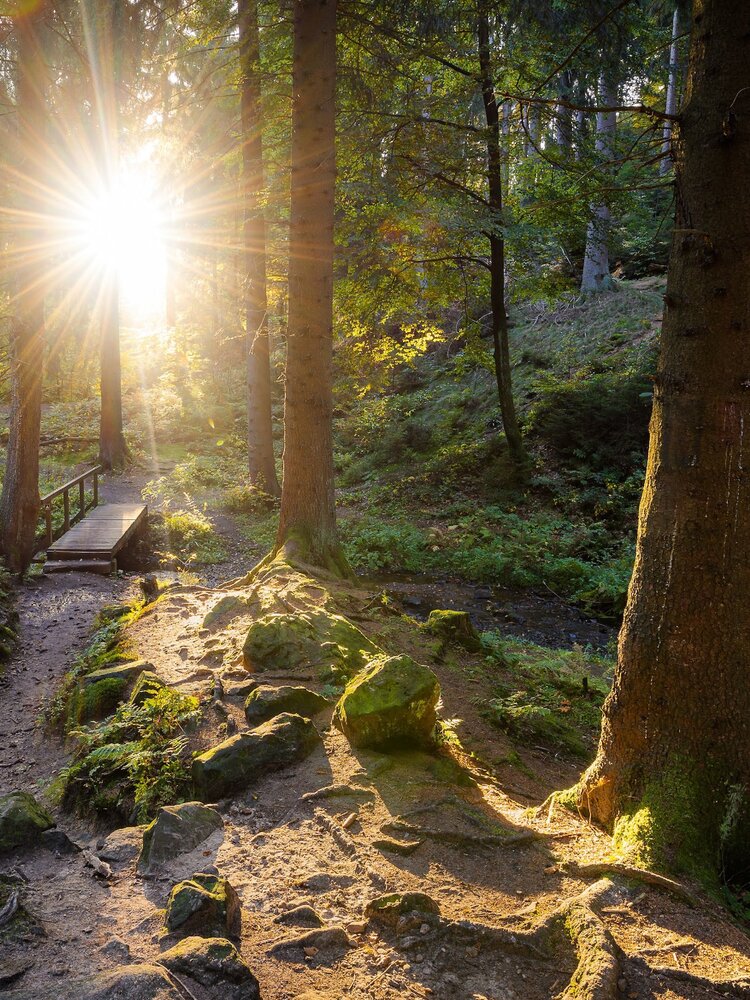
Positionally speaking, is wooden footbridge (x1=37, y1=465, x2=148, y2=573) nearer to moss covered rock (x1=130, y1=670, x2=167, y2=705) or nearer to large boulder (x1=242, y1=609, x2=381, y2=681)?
moss covered rock (x1=130, y1=670, x2=167, y2=705)

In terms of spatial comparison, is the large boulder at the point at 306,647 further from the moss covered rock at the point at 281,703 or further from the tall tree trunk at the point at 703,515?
the tall tree trunk at the point at 703,515

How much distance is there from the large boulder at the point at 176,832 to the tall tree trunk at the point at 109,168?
10857 millimetres

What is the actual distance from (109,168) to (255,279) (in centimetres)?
502

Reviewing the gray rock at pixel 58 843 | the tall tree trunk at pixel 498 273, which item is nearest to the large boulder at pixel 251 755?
the gray rock at pixel 58 843

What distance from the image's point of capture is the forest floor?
2381 mm

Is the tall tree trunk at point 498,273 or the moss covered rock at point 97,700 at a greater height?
the tall tree trunk at point 498,273

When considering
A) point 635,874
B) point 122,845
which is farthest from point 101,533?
point 635,874

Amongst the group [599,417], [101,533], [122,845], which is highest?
[599,417]

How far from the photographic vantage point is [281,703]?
467 cm

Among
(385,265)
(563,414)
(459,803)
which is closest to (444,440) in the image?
(563,414)

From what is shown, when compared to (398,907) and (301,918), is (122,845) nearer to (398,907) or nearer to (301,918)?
(301,918)

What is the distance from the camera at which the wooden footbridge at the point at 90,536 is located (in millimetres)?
10703

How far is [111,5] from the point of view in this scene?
30.4 feet

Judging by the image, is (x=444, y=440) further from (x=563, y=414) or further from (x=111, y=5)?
(x=111, y=5)
